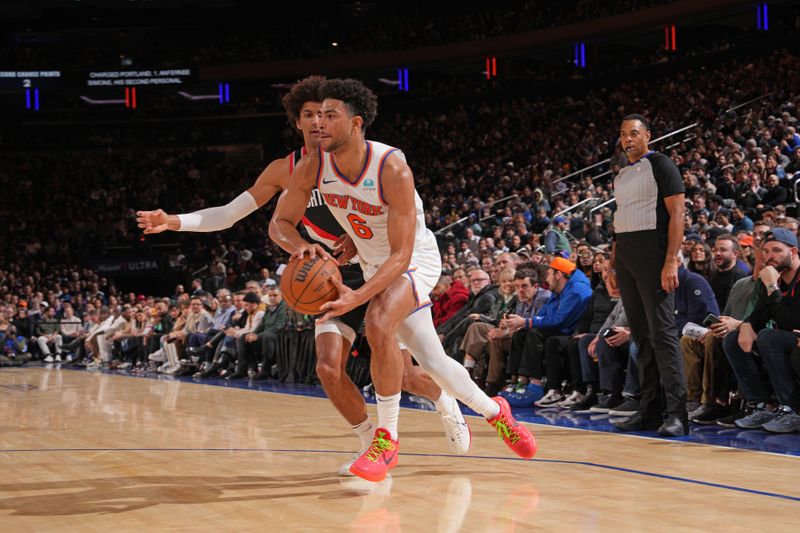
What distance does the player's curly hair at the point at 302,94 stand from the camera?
490cm

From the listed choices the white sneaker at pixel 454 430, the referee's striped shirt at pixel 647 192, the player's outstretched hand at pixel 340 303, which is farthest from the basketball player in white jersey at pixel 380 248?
the referee's striped shirt at pixel 647 192

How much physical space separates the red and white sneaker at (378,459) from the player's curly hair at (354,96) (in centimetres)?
148

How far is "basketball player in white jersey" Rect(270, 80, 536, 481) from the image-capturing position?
4055mm

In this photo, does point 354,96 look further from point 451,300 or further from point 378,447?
point 451,300

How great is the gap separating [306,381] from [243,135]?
73.6 feet

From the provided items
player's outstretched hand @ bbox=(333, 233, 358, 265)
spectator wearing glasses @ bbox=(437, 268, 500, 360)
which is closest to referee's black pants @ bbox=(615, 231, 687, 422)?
player's outstretched hand @ bbox=(333, 233, 358, 265)

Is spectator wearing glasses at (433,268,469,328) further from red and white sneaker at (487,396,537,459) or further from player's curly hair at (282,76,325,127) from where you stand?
red and white sneaker at (487,396,537,459)

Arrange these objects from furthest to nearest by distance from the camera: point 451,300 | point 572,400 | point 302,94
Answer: point 451,300
point 572,400
point 302,94

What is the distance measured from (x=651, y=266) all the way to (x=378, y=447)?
250 centimetres

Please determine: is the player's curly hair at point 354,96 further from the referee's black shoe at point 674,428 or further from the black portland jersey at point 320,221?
the referee's black shoe at point 674,428

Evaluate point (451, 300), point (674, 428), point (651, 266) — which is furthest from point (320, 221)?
point (451, 300)

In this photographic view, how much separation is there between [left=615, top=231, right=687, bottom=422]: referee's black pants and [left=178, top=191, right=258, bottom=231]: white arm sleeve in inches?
97.5

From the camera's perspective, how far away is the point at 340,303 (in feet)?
12.8

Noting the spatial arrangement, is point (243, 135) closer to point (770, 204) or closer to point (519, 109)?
point (519, 109)
